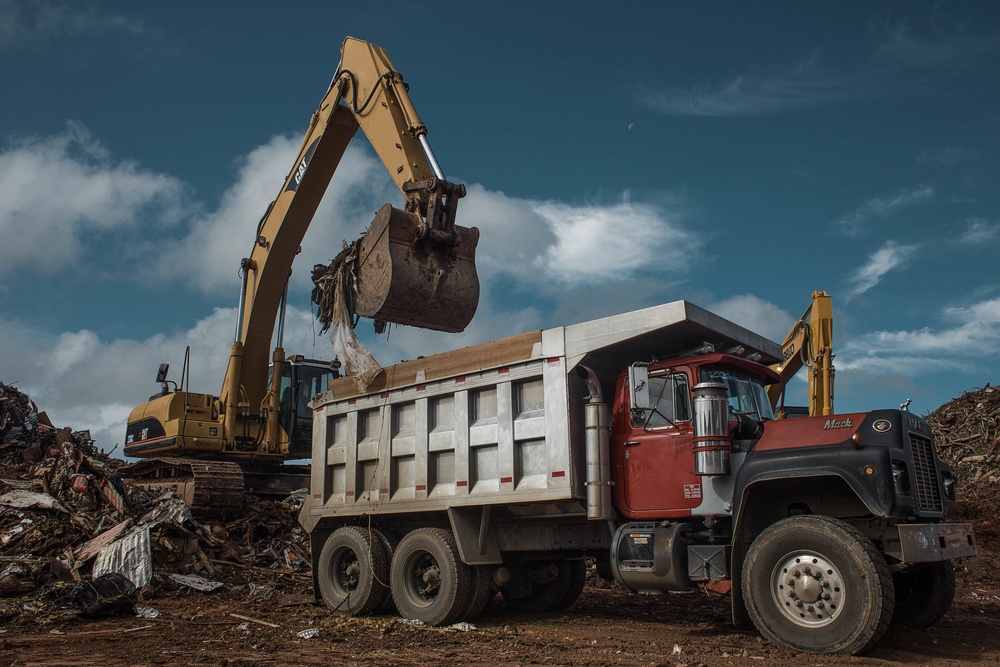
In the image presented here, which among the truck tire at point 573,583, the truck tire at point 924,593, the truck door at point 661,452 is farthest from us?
the truck tire at point 573,583

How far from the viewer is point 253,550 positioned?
1375cm

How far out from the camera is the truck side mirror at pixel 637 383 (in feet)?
24.2

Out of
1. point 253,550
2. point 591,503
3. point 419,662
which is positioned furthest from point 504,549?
point 253,550

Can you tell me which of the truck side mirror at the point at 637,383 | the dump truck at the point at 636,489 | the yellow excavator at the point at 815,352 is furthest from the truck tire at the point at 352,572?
the yellow excavator at the point at 815,352

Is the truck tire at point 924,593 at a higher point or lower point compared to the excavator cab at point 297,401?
lower

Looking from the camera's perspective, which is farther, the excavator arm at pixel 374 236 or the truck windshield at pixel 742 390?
the excavator arm at pixel 374 236

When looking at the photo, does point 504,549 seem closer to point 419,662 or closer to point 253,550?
point 419,662

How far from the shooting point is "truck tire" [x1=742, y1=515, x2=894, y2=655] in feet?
20.7

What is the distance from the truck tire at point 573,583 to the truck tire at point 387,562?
6.53 feet

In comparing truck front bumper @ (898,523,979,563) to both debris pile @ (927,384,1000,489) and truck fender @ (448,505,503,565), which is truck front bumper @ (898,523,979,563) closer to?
truck fender @ (448,505,503,565)

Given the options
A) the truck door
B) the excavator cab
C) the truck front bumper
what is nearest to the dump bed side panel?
the truck door

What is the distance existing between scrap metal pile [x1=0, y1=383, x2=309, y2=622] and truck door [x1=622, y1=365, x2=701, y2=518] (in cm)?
633

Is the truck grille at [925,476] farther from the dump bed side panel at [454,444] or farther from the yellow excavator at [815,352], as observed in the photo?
the yellow excavator at [815,352]

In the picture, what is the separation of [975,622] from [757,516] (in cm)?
370
